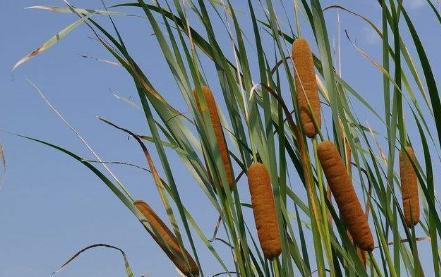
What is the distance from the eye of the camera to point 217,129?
6.67 feet

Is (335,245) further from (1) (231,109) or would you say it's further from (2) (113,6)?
(2) (113,6)

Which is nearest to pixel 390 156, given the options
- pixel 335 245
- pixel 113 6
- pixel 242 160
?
pixel 335 245

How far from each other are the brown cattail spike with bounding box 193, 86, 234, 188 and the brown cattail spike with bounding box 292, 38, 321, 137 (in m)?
0.23

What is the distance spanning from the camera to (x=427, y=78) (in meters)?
1.84

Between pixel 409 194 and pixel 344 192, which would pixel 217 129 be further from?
pixel 409 194

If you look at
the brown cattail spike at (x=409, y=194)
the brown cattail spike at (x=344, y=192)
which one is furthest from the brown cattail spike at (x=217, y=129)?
the brown cattail spike at (x=409, y=194)

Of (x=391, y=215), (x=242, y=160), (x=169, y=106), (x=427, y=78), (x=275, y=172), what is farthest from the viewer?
(x=169, y=106)

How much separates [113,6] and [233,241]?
1.05 m

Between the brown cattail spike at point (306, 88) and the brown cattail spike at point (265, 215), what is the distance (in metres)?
0.24

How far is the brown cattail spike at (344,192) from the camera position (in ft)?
6.14

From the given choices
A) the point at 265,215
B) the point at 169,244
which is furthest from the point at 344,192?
the point at 169,244

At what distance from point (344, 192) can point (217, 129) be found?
41 centimetres

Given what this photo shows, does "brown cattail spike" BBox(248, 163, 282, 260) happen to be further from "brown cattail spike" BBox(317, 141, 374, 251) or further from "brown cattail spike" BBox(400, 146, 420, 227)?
"brown cattail spike" BBox(400, 146, 420, 227)

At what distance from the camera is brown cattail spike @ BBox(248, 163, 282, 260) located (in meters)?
1.80
